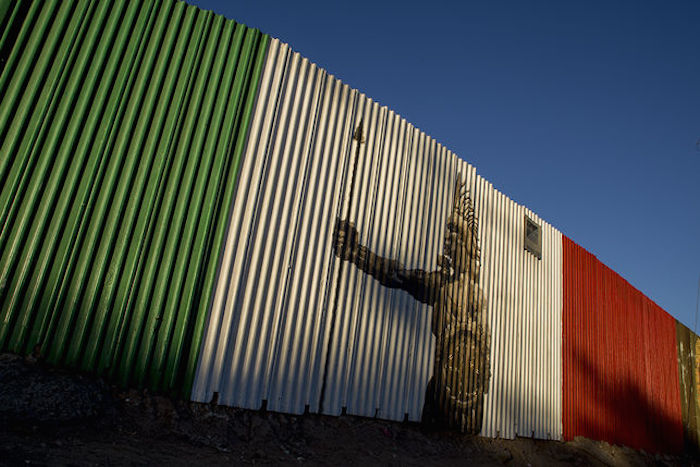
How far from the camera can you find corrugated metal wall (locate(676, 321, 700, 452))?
1538cm

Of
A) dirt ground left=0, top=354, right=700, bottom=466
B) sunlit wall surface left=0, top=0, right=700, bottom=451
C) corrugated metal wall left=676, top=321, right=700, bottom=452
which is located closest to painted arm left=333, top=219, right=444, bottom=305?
sunlit wall surface left=0, top=0, right=700, bottom=451

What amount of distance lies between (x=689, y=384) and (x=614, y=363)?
6.15 metres

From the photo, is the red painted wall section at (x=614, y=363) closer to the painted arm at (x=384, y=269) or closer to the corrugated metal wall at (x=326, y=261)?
the corrugated metal wall at (x=326, y=261)

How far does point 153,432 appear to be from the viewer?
4.32m

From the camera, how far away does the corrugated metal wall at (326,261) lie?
5277 mm

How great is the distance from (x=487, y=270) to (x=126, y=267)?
244 inches

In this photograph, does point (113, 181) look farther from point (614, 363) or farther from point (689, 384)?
point (689, 384)

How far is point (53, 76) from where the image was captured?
4488mm

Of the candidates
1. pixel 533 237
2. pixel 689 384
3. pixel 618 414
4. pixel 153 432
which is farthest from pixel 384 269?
pixel 689 384

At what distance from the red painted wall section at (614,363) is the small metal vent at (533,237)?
4.10 ft

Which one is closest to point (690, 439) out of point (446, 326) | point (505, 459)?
point (505, 459)

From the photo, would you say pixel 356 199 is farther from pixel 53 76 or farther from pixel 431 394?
pixel 53 76

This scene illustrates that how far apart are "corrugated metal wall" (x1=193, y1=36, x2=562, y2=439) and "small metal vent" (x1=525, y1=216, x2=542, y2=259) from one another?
1.86 metres

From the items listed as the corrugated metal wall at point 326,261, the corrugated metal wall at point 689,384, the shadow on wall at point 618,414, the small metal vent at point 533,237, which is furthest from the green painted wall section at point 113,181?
the corrugated metal wall at point 689,384
